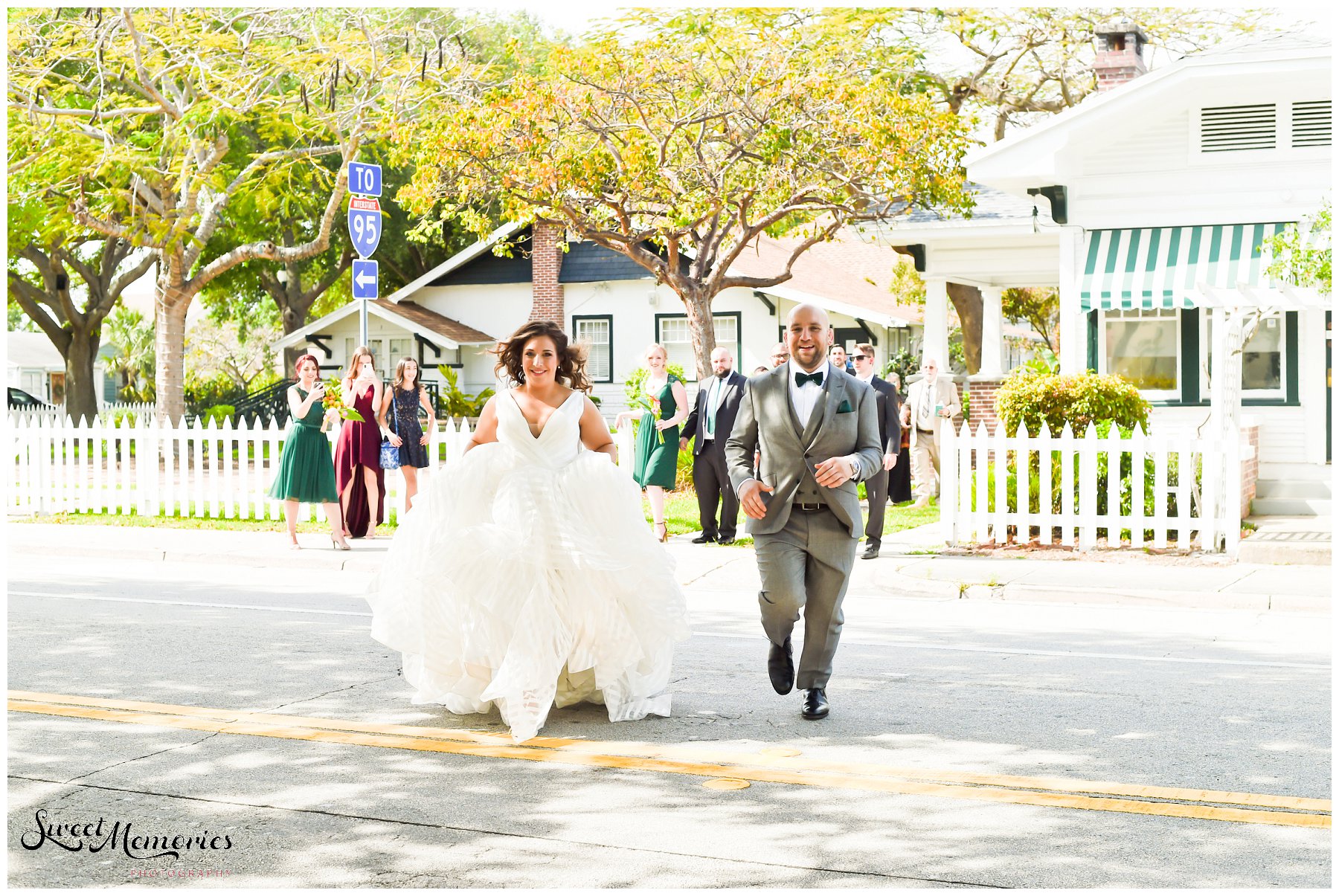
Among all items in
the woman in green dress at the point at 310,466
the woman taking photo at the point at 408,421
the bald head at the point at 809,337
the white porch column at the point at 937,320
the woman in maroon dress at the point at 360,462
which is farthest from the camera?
the white porch column at the point at 937,320

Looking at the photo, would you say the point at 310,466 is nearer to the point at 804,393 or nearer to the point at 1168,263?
the point at 804,393

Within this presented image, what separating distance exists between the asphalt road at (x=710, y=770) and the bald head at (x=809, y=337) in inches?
65.7

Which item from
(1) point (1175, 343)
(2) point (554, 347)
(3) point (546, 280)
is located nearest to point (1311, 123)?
(1) point (1175, 343)

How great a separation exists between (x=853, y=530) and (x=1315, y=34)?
40.8 feet

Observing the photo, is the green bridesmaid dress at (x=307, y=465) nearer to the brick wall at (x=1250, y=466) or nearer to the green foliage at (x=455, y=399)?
the brick wall at (x=1250, y=466)

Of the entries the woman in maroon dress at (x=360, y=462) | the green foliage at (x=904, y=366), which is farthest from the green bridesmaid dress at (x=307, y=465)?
the green foliage at (x=904, y=366)

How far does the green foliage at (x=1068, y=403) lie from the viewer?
1450cm

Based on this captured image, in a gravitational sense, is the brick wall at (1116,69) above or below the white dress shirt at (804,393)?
above

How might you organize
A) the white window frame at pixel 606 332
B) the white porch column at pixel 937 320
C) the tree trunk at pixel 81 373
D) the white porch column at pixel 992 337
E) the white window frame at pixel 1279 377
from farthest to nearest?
1. the tree trunk at pixel 81 373
2. the white window frame at pixel 606 332
3. the white porch column at pixel 937 320
4. the white porch column at pixel 992 337
5. the white window frame at pixel 1279 377

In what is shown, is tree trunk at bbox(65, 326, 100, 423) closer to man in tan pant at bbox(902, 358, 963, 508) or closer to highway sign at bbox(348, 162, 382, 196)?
highway sign at bbox(348, 162, 382, 196)

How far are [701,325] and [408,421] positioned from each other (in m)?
8.32

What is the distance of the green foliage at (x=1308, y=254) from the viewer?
42.9ft

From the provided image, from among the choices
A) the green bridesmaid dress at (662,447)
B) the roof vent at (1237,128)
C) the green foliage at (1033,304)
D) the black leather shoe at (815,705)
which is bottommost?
the black leather shoe at (815,705)

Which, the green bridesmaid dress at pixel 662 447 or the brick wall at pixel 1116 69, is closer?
the green bridesmaid dress at pixel 662 447
